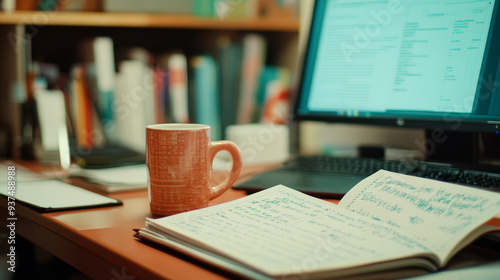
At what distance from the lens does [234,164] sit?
31.2 inches

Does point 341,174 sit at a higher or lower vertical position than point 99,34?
lower

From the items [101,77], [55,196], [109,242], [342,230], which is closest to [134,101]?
[101,77]

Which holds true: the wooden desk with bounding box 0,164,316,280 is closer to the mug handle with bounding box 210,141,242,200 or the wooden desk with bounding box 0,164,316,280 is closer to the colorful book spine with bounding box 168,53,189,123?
the mug handle with bounding box 210,141,242,200

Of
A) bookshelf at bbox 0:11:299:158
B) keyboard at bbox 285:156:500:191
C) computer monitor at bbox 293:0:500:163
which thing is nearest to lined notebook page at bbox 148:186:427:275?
keyboard at bbox 285:156:500:191

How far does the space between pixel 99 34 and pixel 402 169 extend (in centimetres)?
113

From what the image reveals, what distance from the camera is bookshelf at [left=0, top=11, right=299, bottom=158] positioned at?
50.8 inches

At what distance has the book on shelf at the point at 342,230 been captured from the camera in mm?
493

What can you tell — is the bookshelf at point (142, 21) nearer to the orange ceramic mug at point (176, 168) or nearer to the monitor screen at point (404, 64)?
the monitor screen at point (404, 64)

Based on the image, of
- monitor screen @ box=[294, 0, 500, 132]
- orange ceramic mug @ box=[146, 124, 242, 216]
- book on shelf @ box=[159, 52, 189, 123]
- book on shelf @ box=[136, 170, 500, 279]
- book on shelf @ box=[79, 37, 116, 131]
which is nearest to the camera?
book on shelf @ box=[136, 170, 500, 279]

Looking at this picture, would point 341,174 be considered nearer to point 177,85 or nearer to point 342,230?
point 342,230

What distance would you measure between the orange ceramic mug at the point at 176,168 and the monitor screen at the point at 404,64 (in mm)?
405

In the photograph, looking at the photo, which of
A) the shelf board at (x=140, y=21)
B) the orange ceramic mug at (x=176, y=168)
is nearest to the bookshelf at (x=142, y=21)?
the shelf board at (x=140, y=21)

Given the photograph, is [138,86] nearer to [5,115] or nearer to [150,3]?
[150,3]

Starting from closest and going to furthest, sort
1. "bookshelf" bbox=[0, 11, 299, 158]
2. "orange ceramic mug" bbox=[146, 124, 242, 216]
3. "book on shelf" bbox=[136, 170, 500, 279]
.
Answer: "book on shelf" bbox=[136, 170, 500, 279] → "orange ceramic mug" bbox=[146, 124, 242, 216] → "bookshelf" bbox=[0, 11, 299, 158]
